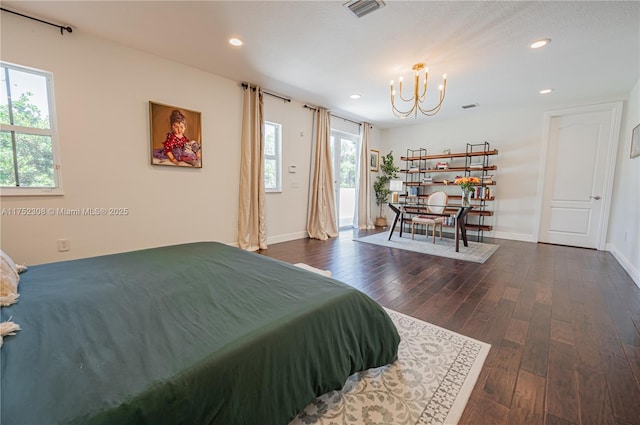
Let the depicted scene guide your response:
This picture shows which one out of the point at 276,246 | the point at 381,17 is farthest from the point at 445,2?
the point at 276,246

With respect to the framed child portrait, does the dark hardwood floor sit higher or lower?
lower

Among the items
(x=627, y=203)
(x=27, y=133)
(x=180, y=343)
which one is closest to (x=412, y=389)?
(x=180, y=343)

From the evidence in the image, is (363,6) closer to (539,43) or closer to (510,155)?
(539,43)

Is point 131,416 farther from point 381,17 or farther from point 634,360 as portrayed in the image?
point 381,17

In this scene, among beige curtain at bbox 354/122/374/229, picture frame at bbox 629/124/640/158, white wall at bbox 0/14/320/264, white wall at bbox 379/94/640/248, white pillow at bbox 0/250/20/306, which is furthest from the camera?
beige curtain at bbox 354/122/374/229

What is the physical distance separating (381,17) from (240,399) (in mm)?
2800

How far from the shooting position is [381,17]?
7.56 ft

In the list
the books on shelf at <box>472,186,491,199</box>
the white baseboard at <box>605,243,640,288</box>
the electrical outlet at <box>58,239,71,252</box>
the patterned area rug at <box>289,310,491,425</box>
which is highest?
the books on shelf at <box>472,186,491,199</box>

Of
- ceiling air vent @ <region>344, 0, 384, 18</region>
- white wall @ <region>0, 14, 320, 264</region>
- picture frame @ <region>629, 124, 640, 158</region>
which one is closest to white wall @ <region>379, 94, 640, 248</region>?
picture frame @ <region>629, 124, 640, 158</region>

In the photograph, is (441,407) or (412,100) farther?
(412,100)

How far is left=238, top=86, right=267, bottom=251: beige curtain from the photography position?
3920 mm

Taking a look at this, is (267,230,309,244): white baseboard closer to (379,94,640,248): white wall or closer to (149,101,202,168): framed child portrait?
(149,101,202,168): framed child portrait

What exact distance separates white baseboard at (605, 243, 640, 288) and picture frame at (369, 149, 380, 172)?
431cm

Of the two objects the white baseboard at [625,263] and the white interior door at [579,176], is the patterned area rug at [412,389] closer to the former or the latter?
the white baseboard at [625,263]
